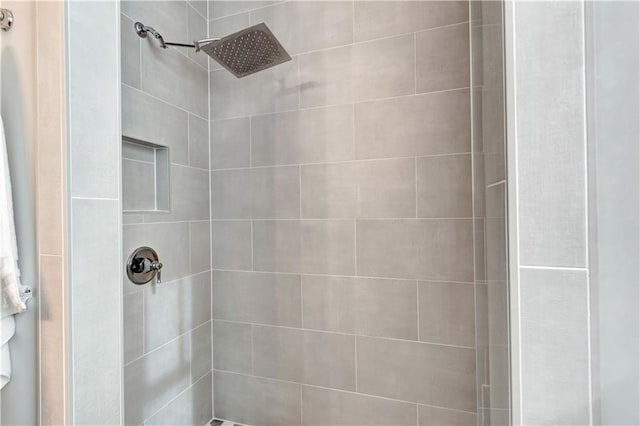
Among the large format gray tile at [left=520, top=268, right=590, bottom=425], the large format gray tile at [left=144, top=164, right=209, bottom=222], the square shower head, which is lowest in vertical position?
the large format gray tile at [left=520, top=268, right=590, bottom=425]

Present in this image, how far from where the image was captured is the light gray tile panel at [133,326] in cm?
103

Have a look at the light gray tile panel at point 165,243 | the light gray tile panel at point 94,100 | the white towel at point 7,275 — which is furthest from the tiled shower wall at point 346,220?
the white towel at point 7,275

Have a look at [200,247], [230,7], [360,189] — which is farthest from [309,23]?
[200,247]

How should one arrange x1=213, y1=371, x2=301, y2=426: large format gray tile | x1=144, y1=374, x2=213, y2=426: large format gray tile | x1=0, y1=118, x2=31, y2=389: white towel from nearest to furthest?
x1=0, y1=118, x2=31, y2=389: white towel → x1=144, y1=374, x2=213, y2=426: large format gray tile → x1=213, y1=371, x2=301, y2=426: large format gray tile

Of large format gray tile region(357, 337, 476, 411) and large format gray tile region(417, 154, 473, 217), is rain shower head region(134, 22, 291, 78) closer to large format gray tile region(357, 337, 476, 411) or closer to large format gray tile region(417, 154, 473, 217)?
large format gray tile region(417, 154, 473, 217)

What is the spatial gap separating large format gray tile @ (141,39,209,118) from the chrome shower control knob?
587mm

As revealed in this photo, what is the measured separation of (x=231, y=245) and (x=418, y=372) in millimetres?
937

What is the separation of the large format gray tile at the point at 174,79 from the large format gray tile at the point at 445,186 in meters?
1.00

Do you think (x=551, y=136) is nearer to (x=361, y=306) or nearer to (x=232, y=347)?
(x=361, y=306)

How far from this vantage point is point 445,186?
1130mm

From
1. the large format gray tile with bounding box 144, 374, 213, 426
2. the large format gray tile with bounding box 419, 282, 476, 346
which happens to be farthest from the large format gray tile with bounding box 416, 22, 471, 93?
the large format gray tile with bounding box 144, 374, 213, 426

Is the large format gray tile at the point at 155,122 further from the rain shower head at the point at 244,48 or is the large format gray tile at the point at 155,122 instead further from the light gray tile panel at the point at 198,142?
the rain shower head at the point at 244,48

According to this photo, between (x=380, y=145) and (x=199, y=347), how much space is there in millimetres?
1172

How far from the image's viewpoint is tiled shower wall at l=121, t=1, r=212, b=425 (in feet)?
3.50
